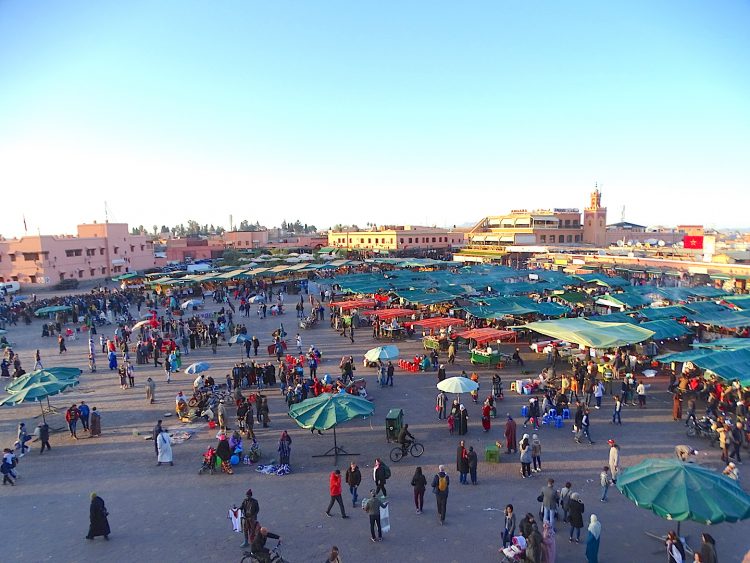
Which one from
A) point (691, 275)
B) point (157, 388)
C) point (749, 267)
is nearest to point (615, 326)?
point (157, 388)

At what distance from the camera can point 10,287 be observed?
1748 inches

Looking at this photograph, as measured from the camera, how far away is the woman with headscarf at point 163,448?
10.4m

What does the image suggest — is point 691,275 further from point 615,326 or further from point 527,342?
point 615,326

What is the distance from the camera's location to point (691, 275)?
3656cm

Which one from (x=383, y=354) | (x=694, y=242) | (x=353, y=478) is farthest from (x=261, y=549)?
(x=694, y=242)

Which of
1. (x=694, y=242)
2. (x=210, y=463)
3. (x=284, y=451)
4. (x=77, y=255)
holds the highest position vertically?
(x=77, y=255)

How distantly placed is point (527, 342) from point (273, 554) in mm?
16590

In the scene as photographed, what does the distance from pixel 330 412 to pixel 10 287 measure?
158 feet

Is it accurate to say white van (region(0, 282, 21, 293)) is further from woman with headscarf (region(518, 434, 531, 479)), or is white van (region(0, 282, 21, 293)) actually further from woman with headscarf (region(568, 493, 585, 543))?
woman with headscarf (region(568, 493, 585, 543))

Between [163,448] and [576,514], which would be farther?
[163,448]

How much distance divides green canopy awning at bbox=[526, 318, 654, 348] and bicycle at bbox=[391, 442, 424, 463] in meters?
6.94

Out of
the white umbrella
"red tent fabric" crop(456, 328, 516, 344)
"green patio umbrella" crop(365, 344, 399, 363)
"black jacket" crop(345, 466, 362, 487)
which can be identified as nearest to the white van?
"green patio umbrella" crop(365, 344, 399, 363)

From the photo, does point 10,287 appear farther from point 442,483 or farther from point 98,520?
point 442,483

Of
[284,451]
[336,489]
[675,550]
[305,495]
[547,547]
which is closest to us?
[675,550]
